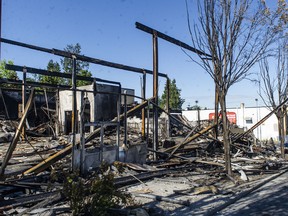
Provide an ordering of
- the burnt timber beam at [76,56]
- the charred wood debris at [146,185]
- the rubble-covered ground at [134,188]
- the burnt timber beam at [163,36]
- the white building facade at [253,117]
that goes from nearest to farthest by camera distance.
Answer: the rubble-covered ground at [134,188] → the charred wood debris at [146,185] → the burnt timber beam at [163,36] → the burnt timber beam at [76,56] → the white building facade at [253,117]

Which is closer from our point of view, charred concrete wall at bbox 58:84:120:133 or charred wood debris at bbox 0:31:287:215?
charred wood debris at bbox 0:31:287:215

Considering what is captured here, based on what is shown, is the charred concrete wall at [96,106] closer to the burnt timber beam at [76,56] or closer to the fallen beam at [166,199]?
the burnt timber beam at [76,56]

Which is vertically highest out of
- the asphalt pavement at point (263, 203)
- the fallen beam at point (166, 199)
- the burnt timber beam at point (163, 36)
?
the burnt timber beam at point (163, 36)

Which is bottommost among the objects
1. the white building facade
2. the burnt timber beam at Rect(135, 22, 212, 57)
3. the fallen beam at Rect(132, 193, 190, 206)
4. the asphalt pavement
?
the asphalt pavement

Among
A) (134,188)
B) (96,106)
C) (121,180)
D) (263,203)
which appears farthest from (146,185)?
(96,106)

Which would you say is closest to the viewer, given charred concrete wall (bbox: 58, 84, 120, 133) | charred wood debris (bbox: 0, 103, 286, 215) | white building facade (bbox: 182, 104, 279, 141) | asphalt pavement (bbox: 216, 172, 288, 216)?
charred wood debris (bbox: 0, 103, 286, 215)

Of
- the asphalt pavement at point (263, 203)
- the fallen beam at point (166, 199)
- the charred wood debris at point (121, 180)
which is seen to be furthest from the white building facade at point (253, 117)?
the fallen beam at point (166, 199)

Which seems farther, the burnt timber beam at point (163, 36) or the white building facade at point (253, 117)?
the white building facade at point (253, 117)

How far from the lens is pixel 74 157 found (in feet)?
26.6

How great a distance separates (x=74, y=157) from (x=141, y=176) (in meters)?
1.92

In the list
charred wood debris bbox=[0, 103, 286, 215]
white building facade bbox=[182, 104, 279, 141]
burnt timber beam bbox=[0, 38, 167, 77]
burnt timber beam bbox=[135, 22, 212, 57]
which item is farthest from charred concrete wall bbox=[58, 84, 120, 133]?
white building facade bbox=[182, 104, 279, 141]

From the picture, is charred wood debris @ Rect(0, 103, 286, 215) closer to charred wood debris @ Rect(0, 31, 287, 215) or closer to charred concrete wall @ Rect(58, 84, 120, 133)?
charred wood debris @ Rect(0, 31, 287, 215)

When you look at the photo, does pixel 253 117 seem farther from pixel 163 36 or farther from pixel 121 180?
pixel 121 180

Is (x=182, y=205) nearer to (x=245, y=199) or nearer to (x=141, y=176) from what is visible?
(x=245, y=199)
